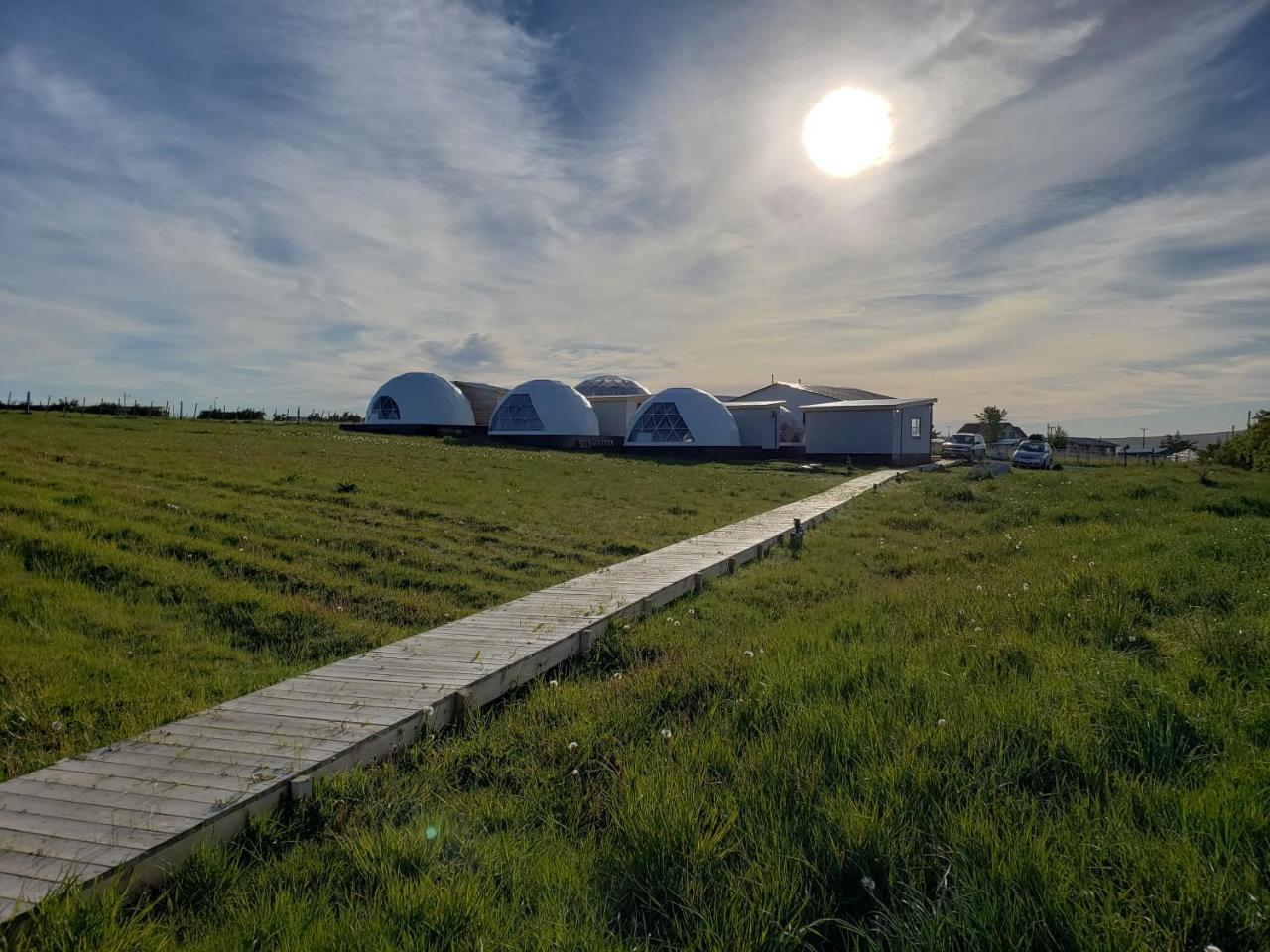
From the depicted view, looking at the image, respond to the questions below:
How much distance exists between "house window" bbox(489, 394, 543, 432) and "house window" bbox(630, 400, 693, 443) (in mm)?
5434

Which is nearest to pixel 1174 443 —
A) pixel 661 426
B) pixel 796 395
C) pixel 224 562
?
pixel 796 395

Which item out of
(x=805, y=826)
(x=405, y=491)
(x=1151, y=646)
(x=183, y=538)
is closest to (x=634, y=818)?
(x=805, y=826)

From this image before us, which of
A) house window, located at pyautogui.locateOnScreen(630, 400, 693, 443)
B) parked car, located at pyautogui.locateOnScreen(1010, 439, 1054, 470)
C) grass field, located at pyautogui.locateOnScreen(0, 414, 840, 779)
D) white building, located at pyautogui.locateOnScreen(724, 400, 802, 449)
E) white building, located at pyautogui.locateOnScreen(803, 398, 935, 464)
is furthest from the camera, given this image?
white building, located at pyautogui.locateOnScreen(724, 400, 802, 449)

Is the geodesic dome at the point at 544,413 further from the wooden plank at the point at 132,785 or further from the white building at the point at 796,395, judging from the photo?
the wooden plank at the point at 132,785

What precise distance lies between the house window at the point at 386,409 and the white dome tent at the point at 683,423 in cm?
1453

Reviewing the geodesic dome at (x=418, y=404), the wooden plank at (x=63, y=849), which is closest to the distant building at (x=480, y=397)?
the geodesic dome at (x=418, y=404)

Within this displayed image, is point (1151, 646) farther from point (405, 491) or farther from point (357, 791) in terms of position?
point (405, 491)

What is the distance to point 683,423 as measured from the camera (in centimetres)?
3906

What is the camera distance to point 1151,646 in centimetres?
546

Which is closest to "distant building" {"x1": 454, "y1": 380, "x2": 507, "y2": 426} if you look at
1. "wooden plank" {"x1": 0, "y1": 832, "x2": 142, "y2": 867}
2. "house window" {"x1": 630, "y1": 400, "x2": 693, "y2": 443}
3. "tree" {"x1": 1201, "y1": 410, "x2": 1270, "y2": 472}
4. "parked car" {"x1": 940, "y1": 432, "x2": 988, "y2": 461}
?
"house window" {"x1": 630, "y1": 400, "x2": 693, "y2": 443}

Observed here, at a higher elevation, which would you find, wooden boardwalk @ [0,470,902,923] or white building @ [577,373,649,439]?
white building @ [577,373,649,439]

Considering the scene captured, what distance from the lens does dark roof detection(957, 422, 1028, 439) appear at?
78.1 m

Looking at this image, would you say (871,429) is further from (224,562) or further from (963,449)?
(224,562)

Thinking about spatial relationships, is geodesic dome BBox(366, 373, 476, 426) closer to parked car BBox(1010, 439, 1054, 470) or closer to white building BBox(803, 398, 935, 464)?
white building BBox(803, 398, 935, 464)
